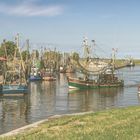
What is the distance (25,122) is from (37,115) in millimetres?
6337

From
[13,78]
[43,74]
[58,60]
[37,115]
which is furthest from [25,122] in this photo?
[58,60]

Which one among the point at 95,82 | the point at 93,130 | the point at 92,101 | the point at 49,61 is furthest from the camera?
the point at 49,61

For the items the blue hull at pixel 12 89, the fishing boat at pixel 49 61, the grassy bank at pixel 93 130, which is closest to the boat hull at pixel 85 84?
the blue hull at pixel 12 89

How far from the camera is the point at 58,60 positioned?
647 feet

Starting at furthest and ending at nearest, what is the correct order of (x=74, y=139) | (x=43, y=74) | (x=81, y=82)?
(x=43, y=74) → (x=81, y=82) → (x=74, y=139)

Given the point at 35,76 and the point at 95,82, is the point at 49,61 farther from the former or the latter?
the point at 95,82

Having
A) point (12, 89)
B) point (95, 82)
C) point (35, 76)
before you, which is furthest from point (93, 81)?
point (35, 76)

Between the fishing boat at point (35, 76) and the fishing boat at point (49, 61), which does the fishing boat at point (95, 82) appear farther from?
the fishing boat at point (49, 61)

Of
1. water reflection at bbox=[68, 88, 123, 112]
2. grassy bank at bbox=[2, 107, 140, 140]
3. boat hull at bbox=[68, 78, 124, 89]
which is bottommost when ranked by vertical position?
water reflection at bbox=[68, 88, 123, 112]

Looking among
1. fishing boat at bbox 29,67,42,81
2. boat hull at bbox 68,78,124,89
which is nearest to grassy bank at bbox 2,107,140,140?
boat hull at bbox 68,78,124,89

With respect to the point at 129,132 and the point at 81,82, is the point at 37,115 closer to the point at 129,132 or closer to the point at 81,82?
the point at 129,132

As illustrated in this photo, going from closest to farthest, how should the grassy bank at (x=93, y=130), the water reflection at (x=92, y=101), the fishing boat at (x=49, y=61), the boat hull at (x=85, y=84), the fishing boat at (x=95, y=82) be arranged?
1. the grassy bank at (x=93, y=130)
2. the water reflection at (x=92, y=101)
3. the boat hull at (x=85, y=84)
4. the fishing boat at (x=95, y=82)
5. the fishing boat at (x=49, y=61)

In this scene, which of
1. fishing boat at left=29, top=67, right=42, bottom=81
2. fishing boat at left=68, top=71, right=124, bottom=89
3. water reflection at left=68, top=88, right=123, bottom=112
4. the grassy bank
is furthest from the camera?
fishing boat at left=29, top=67, right=42, bottom=81

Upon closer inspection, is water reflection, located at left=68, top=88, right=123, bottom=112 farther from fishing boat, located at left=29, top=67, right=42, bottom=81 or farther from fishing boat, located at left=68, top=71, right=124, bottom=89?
fishing boat, located at left=29, top=67, right=42, bottom=81
